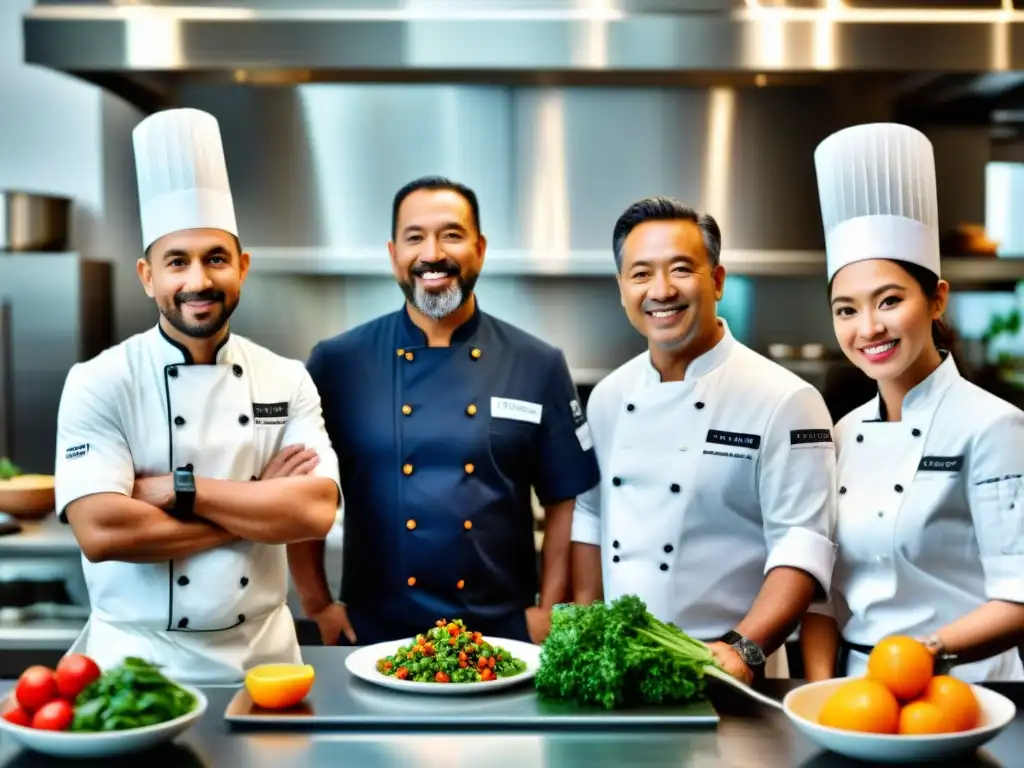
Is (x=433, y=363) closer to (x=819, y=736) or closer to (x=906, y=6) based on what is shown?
(x=819, y=736)

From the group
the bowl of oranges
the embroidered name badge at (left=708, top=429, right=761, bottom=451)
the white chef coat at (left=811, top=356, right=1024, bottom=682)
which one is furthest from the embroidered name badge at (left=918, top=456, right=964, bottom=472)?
the bowl of oranges

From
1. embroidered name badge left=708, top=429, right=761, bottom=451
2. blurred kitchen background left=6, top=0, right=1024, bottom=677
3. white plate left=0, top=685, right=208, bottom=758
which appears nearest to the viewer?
white plate left=0, top=685, right=208, bottom=758

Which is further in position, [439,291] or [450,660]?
[439,291]

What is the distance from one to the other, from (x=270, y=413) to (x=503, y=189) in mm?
2197

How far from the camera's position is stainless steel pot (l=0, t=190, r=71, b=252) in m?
4.04

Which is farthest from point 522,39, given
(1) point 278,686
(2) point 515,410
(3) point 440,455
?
(1) point 278,686

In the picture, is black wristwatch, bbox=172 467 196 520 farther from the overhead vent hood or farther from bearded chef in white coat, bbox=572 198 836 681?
the overhead vent hood

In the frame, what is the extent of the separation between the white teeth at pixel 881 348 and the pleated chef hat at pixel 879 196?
172 millimetres

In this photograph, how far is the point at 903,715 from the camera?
Result: 157 centimetres

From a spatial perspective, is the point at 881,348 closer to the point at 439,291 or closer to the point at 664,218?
the point at 664,218

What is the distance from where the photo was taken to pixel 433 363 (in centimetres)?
266

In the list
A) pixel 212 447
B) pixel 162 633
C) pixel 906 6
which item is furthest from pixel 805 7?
pixel 162 633

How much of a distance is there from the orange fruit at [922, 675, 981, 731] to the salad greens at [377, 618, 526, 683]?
2.06 feet

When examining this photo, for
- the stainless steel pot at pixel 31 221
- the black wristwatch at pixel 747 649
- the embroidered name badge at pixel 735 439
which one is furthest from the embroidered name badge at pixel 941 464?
the stainless steel pot at pixel 31 221
